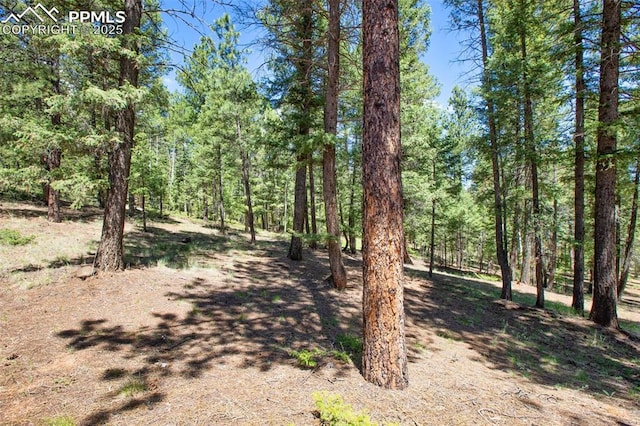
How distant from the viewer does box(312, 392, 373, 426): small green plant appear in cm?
246

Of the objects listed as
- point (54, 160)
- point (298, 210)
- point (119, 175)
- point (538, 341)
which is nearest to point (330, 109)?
point (298, 210)

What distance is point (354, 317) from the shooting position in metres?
6.59

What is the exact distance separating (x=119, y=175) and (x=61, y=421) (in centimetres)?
592

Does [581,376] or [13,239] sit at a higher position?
[13,239]

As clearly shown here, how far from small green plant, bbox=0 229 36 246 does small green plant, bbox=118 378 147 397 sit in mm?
9548

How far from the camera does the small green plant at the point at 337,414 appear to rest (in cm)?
246

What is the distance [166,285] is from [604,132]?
11388 mm

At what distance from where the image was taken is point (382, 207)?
3.54m

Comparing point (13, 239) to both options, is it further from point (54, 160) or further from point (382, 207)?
point (382, 207)

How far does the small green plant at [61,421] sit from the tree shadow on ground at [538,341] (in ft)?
18.5

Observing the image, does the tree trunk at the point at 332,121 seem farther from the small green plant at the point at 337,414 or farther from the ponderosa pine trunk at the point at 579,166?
the ponderosa pine trunk at the point at 579,166

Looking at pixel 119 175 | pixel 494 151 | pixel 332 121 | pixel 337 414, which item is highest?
pixel 332 121

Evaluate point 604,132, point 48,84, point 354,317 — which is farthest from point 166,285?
point 604,132

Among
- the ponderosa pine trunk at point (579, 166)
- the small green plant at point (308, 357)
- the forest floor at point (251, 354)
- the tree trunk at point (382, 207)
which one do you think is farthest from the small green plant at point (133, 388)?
the ponderosa pine trunk at point (579, 166)
